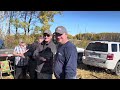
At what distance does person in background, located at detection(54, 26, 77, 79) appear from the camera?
10.9 feet

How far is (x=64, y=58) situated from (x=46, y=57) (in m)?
0.72

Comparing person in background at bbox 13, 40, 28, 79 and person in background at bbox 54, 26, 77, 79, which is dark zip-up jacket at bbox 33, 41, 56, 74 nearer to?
person in background at bbox 54, 26, 77, 79

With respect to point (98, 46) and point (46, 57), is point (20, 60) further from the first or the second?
point (98, 46)

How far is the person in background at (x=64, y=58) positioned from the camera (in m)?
3.32

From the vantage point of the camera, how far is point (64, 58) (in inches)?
133

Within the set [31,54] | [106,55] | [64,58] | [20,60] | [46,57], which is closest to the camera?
[64,58]

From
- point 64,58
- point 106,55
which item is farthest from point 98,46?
point 64,58

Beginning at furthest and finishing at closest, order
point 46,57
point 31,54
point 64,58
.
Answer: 1. point 31,54
2. point 46,57
3. point 64,58

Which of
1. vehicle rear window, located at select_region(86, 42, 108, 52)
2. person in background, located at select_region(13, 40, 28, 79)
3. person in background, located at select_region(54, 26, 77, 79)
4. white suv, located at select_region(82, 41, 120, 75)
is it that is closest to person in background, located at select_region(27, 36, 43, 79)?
person in background, located at select_region(13, 40, 28, 79)
